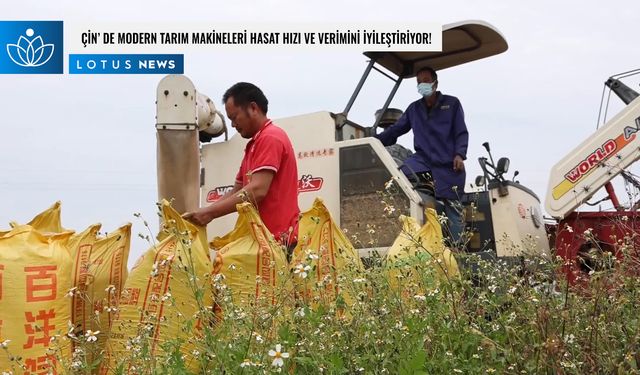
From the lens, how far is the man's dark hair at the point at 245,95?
12.7 feet

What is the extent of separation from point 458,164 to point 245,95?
59.9 inches

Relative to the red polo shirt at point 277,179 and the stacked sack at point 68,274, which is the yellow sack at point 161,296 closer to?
the stacked sack at point 68,274

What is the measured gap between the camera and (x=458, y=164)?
476cm

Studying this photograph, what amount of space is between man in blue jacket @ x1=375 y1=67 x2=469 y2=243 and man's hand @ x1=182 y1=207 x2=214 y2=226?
1706 mm

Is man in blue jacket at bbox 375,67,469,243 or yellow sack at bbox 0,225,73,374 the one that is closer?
yellow sack at bbox 0,225,73,374

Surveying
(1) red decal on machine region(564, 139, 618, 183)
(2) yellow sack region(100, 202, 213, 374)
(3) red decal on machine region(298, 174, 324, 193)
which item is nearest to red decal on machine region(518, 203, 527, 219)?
(1) red decal on machine region(564, 139, 618, 183)

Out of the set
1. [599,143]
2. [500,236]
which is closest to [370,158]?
[500,236]

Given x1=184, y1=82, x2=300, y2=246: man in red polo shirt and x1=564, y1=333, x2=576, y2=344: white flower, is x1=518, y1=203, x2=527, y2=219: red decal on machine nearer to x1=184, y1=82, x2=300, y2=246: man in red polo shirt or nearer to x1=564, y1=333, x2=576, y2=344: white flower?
x1=184, y1=82, x2=300, y2=246: man in red polo shirt

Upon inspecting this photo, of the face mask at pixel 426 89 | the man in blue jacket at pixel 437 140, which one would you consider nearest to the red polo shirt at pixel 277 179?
the man in blue jacket at pixel 437 140

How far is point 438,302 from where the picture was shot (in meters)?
2.45

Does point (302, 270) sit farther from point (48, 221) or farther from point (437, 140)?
point (437, 140)

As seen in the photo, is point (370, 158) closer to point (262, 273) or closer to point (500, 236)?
point (500, 236)

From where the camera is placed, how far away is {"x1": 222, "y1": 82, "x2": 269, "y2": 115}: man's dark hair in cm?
388

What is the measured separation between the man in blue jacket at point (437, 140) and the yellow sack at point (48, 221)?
2.12 m
